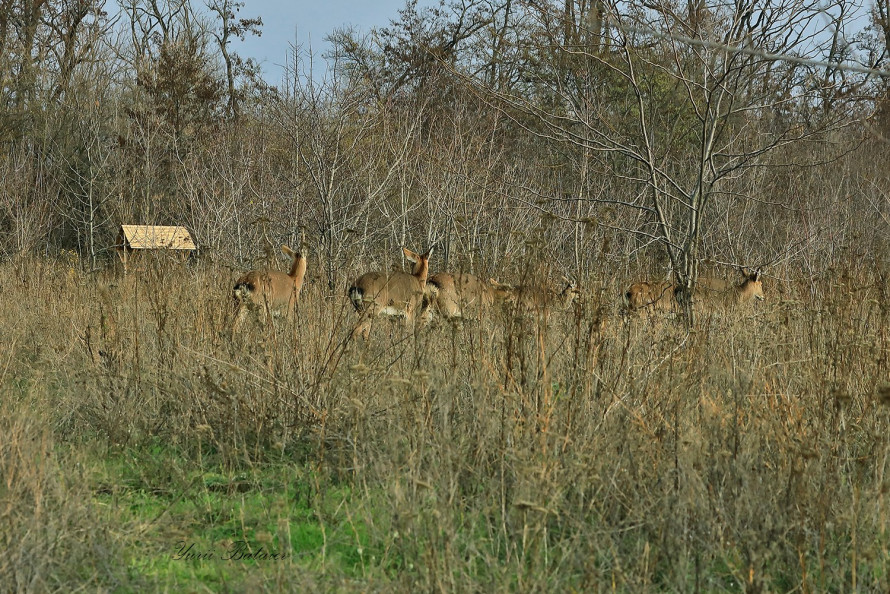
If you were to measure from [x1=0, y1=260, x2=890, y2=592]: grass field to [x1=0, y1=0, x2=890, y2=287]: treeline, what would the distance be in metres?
1.03

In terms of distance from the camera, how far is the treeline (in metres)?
7.72

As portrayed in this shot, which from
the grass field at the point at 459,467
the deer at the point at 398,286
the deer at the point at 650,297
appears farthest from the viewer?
the deer at the point at 398,286

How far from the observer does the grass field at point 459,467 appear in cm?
329

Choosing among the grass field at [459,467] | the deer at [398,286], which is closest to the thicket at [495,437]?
the grass field at [459,467]

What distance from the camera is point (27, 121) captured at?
24766mm

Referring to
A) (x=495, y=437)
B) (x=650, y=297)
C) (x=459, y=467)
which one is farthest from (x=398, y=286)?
(x=459, y=467)

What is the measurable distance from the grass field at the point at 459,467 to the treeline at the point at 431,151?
1.03 meters

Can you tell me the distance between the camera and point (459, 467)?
364cm

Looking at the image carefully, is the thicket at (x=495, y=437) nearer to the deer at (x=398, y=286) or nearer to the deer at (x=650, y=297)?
the deer at (x=650, y=297)

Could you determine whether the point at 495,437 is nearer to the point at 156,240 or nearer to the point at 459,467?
the point at 459,467

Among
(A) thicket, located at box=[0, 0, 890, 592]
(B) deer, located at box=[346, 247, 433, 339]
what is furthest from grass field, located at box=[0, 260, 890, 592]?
(B) deer, located at box=[346, 247, 433, 339]

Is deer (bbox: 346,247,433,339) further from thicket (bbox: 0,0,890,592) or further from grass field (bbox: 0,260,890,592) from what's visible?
grass field (bbox: 0,260,890,592)

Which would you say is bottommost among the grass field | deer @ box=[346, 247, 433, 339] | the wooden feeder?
the grass field

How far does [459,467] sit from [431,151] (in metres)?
10.0
